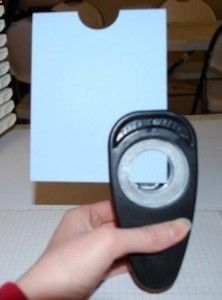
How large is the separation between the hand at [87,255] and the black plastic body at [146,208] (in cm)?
1

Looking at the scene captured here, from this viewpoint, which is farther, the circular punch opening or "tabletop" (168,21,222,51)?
"tabletop" (168,21,222,51)

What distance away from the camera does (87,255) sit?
1.43ft

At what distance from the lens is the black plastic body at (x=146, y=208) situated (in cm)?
45

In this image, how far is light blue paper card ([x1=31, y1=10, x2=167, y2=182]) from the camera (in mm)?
479

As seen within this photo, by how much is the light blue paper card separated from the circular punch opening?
5 centimetres

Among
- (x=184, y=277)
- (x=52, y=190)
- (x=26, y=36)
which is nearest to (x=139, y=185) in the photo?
(x=184, y=277)

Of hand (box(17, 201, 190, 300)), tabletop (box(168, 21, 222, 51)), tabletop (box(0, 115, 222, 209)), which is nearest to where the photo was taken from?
hand (box(17, 201, 190, 300))

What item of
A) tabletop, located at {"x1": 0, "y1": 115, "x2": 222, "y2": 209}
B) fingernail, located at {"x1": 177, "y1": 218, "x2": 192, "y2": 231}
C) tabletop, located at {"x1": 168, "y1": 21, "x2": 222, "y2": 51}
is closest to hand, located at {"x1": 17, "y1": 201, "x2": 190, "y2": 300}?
fingernail, located at {"x1": 177, "y1": 218, "x2": 192, "y2": 231}

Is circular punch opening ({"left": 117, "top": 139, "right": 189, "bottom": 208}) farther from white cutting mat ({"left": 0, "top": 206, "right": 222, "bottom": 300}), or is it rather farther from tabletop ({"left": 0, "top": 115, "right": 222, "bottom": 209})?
tabletop ({"left": 0, "top": 115, "right": 222, "bottom": 209})

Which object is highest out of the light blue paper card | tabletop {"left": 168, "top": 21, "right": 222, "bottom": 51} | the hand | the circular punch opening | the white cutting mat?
the light blue paper card

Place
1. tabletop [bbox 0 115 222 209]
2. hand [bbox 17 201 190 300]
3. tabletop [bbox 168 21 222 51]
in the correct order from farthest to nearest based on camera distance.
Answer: tabletop [bbox 168 21 222 51] < tabletop [bbox 0 115 222 209] < hand [bbox 17 201 190 300]

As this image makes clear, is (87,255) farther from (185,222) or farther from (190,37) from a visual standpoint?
(190,37)

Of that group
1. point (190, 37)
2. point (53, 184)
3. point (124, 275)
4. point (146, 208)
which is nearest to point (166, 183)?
point (146, 208)

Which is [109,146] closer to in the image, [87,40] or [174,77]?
[87,40]
